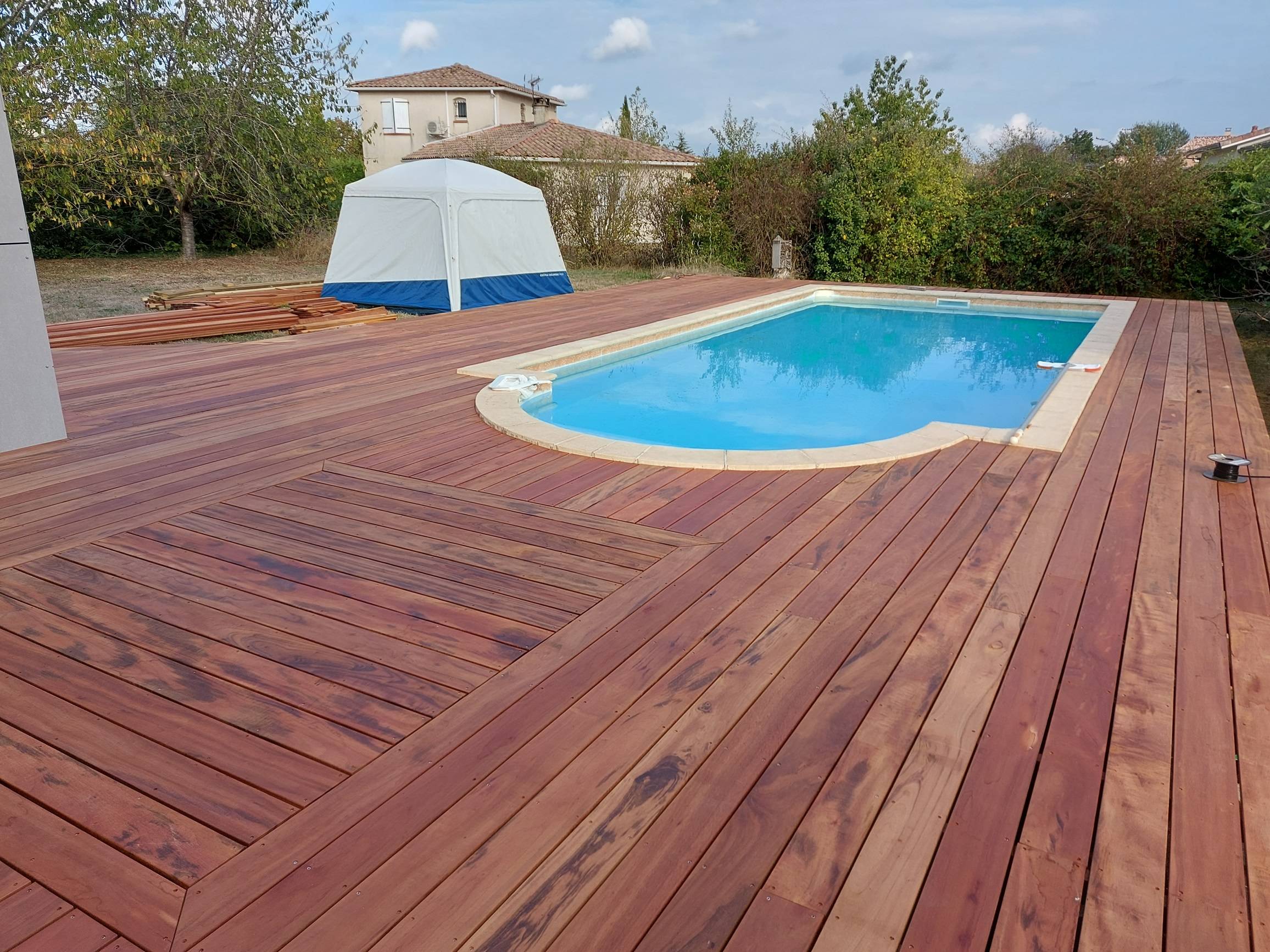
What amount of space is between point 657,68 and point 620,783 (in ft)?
70.8

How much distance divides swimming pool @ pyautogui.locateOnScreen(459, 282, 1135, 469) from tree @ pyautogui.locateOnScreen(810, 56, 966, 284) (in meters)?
1.68

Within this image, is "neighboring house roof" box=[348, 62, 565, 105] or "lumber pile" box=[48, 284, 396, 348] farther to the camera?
"neighboring house roof" box=[348, 62, 565, 105]

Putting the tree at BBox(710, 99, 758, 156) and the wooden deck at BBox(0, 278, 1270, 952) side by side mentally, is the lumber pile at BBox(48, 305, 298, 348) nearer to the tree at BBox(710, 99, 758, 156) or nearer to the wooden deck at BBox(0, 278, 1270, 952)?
the wooden deck at BBox(0, 278, 1270, 952)

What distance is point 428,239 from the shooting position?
9.19 meters

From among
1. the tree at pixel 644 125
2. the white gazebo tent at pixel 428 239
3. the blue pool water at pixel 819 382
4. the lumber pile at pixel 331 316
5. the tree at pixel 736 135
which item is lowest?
the blue pool water at pixel 819 382

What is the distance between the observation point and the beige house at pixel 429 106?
3027 cm

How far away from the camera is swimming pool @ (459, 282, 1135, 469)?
4.28 m

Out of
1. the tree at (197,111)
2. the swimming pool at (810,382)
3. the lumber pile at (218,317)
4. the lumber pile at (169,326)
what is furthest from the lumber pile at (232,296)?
the tree at (197,111)

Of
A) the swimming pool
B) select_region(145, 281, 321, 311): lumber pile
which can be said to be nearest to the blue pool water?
the swimming pool

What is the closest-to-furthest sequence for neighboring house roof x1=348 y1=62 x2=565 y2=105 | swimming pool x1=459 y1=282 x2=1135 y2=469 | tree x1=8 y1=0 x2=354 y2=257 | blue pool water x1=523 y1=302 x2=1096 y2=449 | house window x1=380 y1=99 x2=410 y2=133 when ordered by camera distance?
swimming pool x1=459 y1=282 x2=1135 y2=469 → blue pool water x1=523 y1=302 x2=1096 y2=449 → tree x1=8 y1=0 x2=354 y2=257 → neighboring house roof x1=348 y1=62 x2=565 y2=105 → house window x1=380 y1=99 x2=410 y2=133

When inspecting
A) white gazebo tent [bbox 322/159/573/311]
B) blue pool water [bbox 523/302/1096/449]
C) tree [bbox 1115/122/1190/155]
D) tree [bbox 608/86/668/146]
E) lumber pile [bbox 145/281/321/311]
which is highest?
tree [bbox 608/86/668/146]

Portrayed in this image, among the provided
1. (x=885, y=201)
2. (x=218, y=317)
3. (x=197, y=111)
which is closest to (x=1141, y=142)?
(x=885, y=201)

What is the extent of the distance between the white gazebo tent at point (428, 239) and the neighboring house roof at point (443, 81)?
75.0ft

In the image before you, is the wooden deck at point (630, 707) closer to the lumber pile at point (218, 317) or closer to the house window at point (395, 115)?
the lumber pile at point (218, 317)
